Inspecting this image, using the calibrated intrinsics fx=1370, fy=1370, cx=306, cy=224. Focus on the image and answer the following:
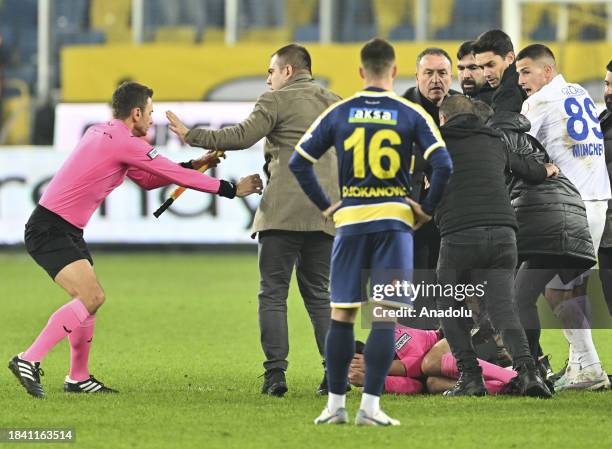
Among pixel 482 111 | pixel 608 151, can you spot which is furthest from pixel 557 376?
pixel 482 111

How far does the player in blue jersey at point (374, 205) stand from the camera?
6.65 metres

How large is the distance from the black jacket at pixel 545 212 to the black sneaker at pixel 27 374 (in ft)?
9.62

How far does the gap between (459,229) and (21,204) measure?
12.9 metres

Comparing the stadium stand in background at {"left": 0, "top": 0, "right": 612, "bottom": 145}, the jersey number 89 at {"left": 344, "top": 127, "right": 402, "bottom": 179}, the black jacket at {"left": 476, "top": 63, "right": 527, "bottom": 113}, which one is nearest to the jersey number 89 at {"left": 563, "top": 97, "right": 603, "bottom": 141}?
the black jacket at {"left": 476, "top": 63, "right": 527, "bottom": 113}

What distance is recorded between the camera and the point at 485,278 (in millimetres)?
7742

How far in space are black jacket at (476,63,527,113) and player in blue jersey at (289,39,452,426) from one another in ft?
6.76

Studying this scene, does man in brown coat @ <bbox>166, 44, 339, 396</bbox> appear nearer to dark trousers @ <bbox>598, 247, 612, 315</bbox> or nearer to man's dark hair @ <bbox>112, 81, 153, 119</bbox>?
man's dark hair @ <bbox>112, 81, 153, 119</bbox>

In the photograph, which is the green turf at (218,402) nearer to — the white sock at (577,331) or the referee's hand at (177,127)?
the white sock at (577,331)

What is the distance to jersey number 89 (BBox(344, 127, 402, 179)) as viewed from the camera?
6652mm

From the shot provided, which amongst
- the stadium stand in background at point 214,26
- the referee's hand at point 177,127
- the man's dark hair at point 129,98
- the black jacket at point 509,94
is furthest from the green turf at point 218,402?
the stadium stand in background at point 214,26

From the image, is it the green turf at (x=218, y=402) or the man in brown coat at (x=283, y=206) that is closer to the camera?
the green turf at (x=218, y=402)

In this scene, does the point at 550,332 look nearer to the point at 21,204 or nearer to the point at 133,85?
the point at 133,85

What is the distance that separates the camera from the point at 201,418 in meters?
7.07

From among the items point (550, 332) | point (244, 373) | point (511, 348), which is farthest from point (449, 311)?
point (550, 332)
